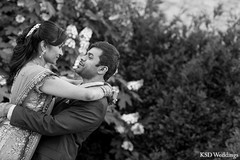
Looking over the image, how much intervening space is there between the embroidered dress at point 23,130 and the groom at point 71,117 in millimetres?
65

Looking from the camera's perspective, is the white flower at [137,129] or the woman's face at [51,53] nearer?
the woman's face at [51,53]

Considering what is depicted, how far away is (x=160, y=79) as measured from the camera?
468 centimetres

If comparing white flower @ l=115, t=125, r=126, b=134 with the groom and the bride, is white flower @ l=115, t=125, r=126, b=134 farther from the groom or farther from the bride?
the bride

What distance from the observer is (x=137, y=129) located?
4.33 m

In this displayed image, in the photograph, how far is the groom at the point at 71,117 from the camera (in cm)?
229

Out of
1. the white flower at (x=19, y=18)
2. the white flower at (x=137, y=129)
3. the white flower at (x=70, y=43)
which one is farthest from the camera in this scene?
the white flower at (x=137, y=129)

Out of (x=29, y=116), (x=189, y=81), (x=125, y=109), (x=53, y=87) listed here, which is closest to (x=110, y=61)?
(x=53, y=87)

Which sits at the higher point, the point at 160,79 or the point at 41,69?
the point at 41,69

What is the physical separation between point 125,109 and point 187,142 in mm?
864

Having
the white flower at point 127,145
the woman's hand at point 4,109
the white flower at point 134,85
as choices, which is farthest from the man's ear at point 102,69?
the white flower at point 127,145

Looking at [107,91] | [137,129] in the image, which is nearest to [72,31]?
[137,129]

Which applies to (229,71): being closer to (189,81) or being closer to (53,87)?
(189,81)

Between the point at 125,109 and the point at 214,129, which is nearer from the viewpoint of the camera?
the point at 214,129

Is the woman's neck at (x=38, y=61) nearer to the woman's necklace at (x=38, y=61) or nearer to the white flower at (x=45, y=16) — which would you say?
the woman's necklace at (x=38, y=61)
